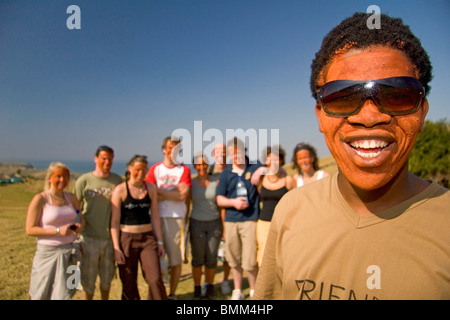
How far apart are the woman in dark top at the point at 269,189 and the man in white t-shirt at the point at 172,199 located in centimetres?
125

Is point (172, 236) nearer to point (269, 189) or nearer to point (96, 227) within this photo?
point (96, 227)

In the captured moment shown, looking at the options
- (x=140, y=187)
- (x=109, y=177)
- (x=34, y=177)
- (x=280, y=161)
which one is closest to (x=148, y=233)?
(x=140, y=187)

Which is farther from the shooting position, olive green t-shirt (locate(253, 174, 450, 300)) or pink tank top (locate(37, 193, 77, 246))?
pink tank top (locate(37, 193, 77, 246))

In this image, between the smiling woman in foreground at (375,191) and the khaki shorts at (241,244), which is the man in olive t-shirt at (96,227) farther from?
the smiling woman in foreground at (375,191)

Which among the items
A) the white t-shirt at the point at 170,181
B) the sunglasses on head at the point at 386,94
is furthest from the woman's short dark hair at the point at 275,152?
the sunglasses on head at the point at 386,94

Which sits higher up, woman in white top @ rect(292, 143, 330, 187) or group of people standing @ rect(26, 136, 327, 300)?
woman in white top @ rect(292, 143, 330, 187)

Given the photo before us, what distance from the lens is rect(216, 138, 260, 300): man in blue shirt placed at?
476 cm

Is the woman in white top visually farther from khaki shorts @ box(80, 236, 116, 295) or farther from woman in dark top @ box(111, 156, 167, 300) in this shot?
khaki shorts @ box(80, 236, 116, 295)

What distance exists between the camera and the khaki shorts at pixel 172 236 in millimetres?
4660

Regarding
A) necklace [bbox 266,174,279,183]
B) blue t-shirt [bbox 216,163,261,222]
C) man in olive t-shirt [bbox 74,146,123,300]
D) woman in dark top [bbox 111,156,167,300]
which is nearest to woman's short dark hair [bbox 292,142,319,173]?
necklace [bbox 266,174,279,183]

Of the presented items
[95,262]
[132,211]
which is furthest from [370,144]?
[95,262]

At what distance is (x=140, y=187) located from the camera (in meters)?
4.33

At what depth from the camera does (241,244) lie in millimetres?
4953

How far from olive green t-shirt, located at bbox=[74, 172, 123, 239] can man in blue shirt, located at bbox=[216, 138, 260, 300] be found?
5.71ft
